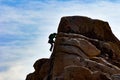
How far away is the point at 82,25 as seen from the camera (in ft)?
176

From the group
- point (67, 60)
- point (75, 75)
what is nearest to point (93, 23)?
point (67, 60)

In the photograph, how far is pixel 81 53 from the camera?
4712 cm

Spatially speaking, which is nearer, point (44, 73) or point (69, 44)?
point (69, 44)

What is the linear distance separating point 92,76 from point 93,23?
1817 centimetres

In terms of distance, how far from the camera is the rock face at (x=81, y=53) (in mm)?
39469

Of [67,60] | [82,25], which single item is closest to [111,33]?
[82,25]

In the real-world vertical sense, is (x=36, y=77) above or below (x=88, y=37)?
below

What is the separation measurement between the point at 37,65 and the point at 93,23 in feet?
31.0

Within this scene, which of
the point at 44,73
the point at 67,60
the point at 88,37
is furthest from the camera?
the point at 88,37

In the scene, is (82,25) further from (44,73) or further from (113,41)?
(44,73)

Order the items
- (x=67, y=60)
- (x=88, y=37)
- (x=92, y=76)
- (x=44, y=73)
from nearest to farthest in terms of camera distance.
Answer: (x=92, y=76) → (x=67, y=60) → (x=44, y=73) → (x=88, y=37)

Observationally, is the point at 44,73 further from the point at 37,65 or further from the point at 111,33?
the point at 111,33

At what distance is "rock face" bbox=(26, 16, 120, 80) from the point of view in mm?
39469

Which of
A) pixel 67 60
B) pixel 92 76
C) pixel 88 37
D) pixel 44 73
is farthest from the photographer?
pixel 88 37
